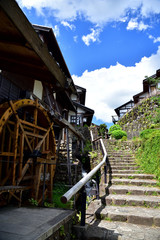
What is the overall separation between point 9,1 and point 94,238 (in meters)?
3.08

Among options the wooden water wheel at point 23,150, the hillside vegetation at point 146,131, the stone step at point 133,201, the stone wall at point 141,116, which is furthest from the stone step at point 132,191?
the stone wall at point 141,116

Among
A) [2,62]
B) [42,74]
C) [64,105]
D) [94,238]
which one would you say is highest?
[64,105]

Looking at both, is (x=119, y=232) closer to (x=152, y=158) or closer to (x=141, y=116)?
(x=152, y=158)

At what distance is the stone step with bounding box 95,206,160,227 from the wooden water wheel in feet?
5.94

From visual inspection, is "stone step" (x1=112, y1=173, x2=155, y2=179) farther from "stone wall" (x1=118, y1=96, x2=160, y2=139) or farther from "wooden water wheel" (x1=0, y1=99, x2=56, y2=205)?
"stone wall" (x1=118, y1=96, x2=160, y2=139)

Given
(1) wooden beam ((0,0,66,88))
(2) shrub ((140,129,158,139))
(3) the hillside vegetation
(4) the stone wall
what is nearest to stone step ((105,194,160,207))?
(3) the hillside vegetation

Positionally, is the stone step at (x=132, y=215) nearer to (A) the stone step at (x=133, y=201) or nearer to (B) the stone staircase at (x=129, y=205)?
(B) the stone staircase at (x=129, y=205)

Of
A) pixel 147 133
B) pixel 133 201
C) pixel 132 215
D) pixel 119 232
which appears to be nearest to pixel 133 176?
pixel 133 201

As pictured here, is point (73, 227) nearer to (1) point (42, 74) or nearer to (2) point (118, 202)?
(2) point (118, 202)

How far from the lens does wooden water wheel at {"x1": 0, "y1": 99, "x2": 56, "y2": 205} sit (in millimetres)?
5500

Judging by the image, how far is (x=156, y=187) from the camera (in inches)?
180

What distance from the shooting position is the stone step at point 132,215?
290 centimetres

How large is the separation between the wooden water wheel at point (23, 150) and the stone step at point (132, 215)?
181 cm

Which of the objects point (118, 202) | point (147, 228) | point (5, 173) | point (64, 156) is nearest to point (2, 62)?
point (147, 228)
